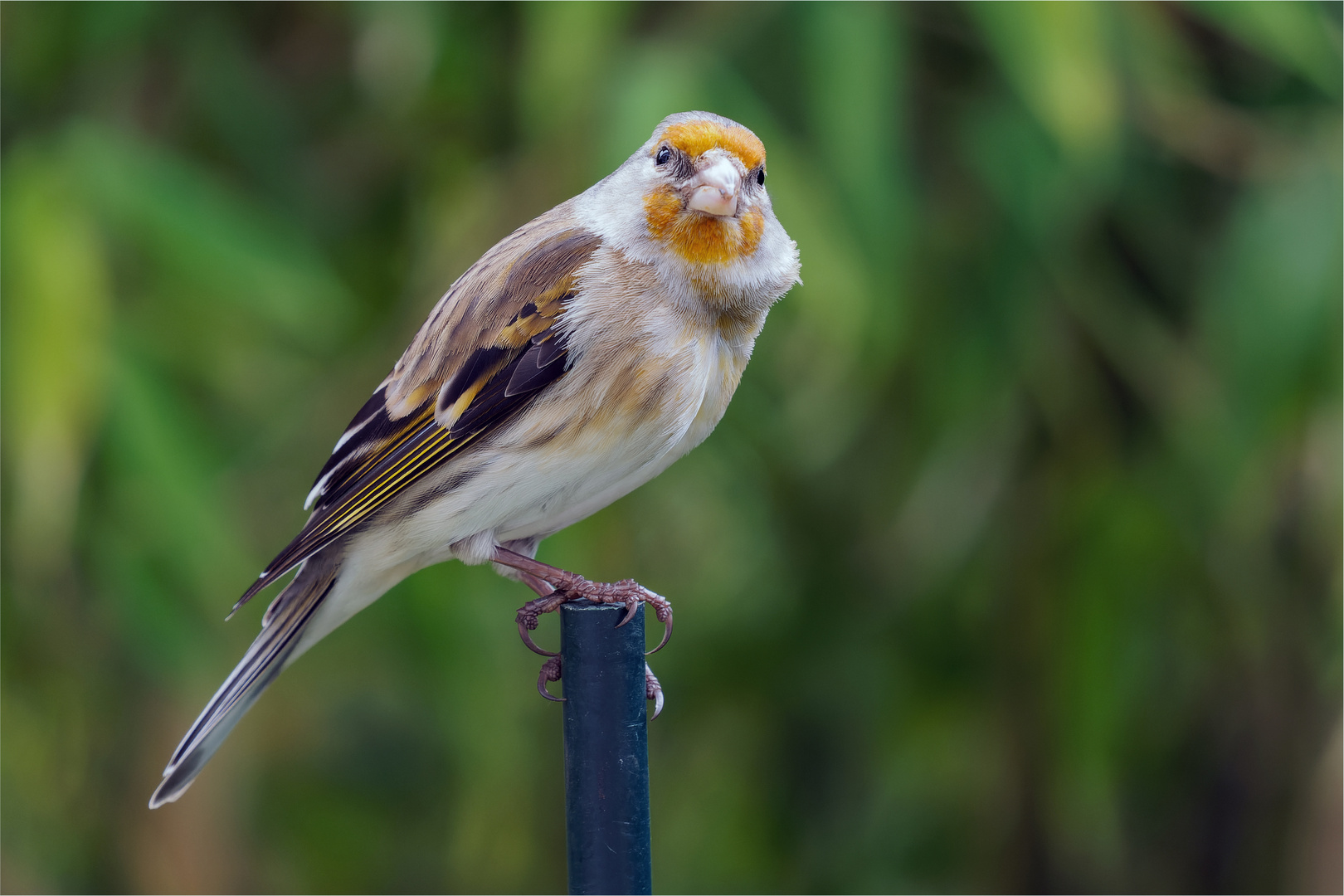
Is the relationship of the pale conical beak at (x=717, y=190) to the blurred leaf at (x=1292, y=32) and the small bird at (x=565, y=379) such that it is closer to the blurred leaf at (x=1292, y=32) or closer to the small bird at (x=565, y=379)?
the small bird at (x=565, y=379)

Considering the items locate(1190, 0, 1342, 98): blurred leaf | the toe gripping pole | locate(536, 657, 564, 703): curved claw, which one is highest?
locate(1190, 0, 1342, 98): blurred leaf

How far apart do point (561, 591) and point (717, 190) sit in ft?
2.10

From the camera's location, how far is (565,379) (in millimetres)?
1909

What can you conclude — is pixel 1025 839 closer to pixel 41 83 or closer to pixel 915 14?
pixel 915 14

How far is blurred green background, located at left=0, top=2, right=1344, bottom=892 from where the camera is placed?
2.76 meters

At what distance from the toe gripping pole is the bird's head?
0.58 metres

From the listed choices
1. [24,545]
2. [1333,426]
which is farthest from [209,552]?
[1333,426]

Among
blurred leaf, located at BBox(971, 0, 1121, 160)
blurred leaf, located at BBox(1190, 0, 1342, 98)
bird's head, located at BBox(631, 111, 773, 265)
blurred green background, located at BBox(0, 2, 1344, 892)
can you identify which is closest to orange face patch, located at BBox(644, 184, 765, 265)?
bird's head, located at BBox(631, 111, 773, 265)

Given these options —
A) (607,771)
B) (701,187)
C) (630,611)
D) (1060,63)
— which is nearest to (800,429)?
(1060,63)

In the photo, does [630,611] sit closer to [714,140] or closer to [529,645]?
Result: [529,645]

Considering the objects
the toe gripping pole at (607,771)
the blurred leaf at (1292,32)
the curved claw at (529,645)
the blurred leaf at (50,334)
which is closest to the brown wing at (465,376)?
the curved claw at (529,645)

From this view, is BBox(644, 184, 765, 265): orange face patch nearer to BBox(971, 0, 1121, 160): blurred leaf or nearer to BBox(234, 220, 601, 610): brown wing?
BBox(234, 220, 601, 610): brown wing

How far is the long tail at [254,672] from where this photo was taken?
6.75 feet

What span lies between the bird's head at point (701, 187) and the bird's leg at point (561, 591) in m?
0.48
